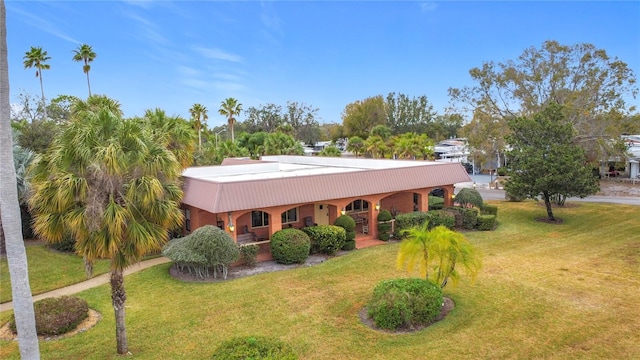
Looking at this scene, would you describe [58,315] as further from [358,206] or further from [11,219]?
[358,206]

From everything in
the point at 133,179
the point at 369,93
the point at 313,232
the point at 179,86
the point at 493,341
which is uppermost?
the point at 369,93

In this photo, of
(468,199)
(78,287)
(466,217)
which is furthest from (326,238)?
(468,199)

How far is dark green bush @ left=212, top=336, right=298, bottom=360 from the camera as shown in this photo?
7669 mm

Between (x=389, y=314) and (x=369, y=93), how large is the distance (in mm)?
71565

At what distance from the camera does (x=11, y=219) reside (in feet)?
21.6

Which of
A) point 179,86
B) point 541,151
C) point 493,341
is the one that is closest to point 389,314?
point 493,341

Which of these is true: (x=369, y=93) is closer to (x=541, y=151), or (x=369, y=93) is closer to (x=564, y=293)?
(x=541, y=151)

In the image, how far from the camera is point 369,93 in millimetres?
79688

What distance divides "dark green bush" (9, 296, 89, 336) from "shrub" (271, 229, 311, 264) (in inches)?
283

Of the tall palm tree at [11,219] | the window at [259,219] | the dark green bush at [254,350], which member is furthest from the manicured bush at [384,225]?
the tall palm tree at [11,219]

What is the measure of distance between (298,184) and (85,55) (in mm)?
33256

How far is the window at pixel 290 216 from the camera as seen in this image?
21172 millimetres

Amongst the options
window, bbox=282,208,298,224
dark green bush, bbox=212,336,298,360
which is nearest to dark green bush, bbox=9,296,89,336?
dark green bush, bbox=212,336,298,360

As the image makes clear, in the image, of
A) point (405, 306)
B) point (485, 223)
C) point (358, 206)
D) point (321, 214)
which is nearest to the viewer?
point (405, 306)
